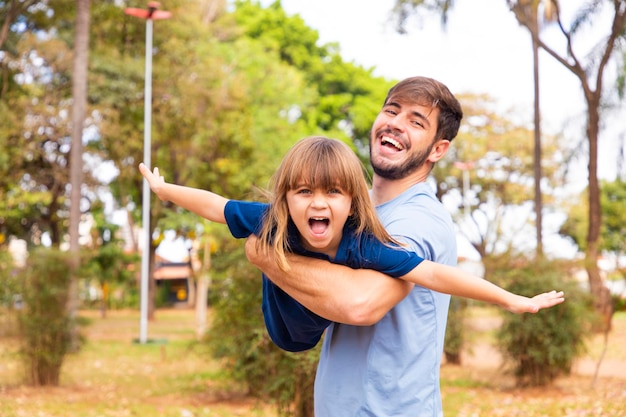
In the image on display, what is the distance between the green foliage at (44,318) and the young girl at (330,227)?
34.2 ft

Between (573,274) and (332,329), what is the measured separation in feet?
37.2

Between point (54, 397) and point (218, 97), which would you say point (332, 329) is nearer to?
point (54, 397)

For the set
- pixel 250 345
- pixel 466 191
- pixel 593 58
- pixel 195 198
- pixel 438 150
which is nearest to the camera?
pixel 195 198

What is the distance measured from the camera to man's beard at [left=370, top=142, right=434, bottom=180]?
2123mm

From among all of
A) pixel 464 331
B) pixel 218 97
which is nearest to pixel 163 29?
pixel 218 97

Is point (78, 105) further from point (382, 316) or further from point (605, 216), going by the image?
point (605, 216)

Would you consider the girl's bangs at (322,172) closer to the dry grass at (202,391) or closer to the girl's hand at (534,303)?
the girl's hand at (534,303)

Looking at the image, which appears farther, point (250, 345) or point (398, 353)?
point (250, 345)

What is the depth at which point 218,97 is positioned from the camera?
2362 centimetres

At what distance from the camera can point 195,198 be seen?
2006 millimetres

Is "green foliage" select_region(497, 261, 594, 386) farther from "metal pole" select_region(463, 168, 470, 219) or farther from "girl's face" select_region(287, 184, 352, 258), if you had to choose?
"metal pole" select_region(463, 168, 470, 219)

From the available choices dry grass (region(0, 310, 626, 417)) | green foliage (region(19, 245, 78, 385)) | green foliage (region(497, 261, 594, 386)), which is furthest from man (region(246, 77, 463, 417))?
green foliage (region(19, 245, 78, 385))

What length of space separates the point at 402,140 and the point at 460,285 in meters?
0.51

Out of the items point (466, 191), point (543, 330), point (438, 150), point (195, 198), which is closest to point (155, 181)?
point (195, 198)
